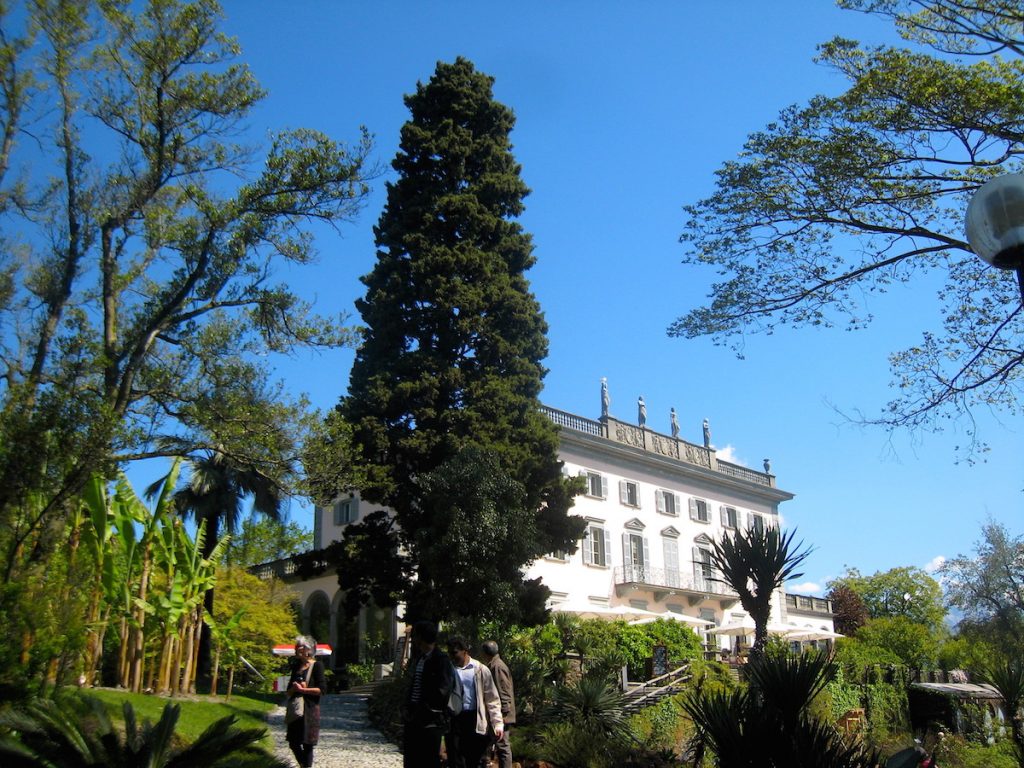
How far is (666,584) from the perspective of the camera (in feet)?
124

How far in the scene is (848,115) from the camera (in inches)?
445

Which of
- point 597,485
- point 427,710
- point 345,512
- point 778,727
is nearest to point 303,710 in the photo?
point 427,710

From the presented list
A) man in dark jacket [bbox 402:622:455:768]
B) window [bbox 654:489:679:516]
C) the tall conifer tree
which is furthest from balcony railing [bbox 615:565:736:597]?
man in dark jacket [bbox 402:622:455:768]

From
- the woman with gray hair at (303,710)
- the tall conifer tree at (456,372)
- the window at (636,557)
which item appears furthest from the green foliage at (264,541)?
the woman with gray hair at (303,710)

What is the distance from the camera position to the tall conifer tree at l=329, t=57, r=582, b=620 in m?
18.8

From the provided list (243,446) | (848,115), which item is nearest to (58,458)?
(243,446)

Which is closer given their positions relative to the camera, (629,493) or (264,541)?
(264,541)

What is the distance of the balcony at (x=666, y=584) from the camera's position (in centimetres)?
3581

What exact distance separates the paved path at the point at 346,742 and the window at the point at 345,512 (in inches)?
472

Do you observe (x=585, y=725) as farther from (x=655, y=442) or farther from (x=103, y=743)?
(x=655, y=442)

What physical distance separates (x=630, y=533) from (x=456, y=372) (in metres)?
17.8

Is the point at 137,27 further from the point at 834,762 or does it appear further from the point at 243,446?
the point at 834,762

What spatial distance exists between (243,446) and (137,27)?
6.36m

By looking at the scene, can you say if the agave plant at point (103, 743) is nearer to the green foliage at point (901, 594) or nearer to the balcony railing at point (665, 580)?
the balcony railing at point (665, 580)
